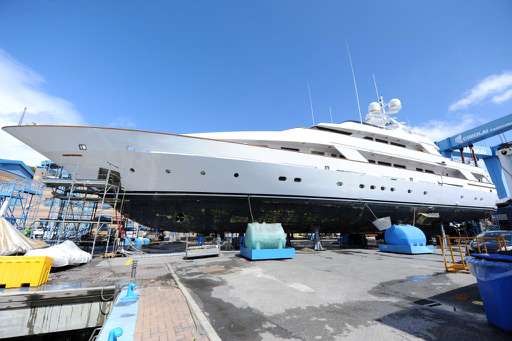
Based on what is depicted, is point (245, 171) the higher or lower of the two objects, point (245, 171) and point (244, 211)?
the higher

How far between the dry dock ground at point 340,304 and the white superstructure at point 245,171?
3.96 meters

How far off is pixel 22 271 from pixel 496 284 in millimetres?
8247

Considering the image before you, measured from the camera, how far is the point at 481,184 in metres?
17.7

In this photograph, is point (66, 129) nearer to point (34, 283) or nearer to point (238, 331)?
point (34, 283)

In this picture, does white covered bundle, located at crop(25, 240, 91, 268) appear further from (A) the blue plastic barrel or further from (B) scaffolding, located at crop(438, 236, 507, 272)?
(B) scaffolding, located at crop(438, 236, 507, 272)

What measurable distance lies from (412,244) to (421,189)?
16.2 ft

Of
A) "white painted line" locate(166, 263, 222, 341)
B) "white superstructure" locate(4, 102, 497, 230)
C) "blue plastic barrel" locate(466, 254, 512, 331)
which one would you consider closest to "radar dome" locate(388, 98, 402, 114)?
"white superstructure" locate(4, 102, 497, 230)

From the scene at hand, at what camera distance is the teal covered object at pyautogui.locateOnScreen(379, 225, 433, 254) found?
10764 mm

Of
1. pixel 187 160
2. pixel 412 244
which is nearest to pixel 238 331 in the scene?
pixel 187 160

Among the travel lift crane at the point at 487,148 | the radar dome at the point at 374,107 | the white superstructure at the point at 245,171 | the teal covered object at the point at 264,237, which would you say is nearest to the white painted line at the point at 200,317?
the teal covered object at the point at 264,237

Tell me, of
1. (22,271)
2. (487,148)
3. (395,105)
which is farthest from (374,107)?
(22,271)

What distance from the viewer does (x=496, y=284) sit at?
2752 mm

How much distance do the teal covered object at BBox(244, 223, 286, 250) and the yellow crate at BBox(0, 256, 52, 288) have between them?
20.2 ft

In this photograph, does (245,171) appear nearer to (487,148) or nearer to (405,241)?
(405,241)
